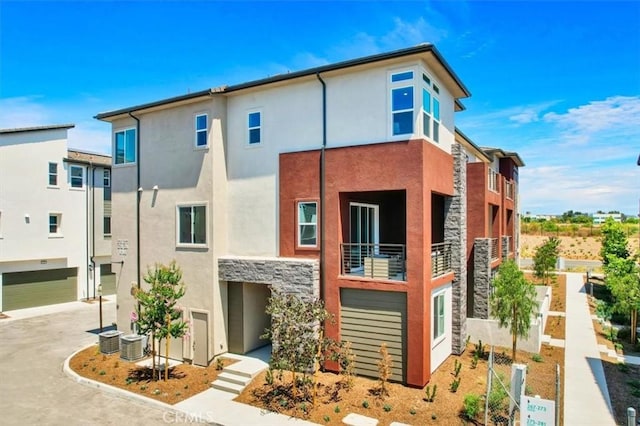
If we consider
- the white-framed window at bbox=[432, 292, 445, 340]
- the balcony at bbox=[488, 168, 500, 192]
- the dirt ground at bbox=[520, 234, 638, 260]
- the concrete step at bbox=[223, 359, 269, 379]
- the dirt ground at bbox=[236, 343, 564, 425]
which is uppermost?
the balcony at bbox=[488, 168, 500, 192]

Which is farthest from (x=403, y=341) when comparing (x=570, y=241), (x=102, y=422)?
(x=570, y=241)

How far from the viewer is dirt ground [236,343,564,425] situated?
34.1ft

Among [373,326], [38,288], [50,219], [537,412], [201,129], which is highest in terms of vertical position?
[201,129]

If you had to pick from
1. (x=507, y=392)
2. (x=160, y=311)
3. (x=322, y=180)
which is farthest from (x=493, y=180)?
(x=160, y=311)

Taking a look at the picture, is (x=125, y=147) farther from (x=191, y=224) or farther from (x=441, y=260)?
(x=441, y=260)

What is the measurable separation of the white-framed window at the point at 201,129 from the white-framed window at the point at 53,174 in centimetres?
1713

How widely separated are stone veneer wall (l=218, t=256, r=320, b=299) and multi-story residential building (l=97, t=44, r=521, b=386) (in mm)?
43

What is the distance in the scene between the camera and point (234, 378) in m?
12.7

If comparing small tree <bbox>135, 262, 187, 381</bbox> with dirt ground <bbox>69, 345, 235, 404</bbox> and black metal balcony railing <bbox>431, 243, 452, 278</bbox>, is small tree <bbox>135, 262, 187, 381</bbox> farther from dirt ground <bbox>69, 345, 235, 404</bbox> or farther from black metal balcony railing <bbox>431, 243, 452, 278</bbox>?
black metal balcony railing <bbox>431, 243, 452, 278</bbox>

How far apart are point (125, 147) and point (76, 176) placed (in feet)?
44.5

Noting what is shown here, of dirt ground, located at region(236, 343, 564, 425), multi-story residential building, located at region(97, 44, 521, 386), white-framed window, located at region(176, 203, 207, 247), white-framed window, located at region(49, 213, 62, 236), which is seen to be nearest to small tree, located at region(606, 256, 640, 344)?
dirt ground, located at region(236, 343, 564, 425)

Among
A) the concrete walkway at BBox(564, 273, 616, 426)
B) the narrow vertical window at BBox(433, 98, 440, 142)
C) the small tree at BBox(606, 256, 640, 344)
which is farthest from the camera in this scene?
the small tree at BBox(606, 256, 640, 344)

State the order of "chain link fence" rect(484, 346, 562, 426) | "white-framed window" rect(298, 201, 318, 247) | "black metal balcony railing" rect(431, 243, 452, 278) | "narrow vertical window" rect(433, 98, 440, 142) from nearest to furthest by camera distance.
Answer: "chain link fence" rect(484, 346, 562, 426), "narrow vertical window" rect(433, 98, 440, 142), "black metal balcony railing" rect(431, 243, 452, 278), "white-framed window" rect(298, 201, 318, 247)

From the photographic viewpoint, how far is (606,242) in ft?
Answer: 104
